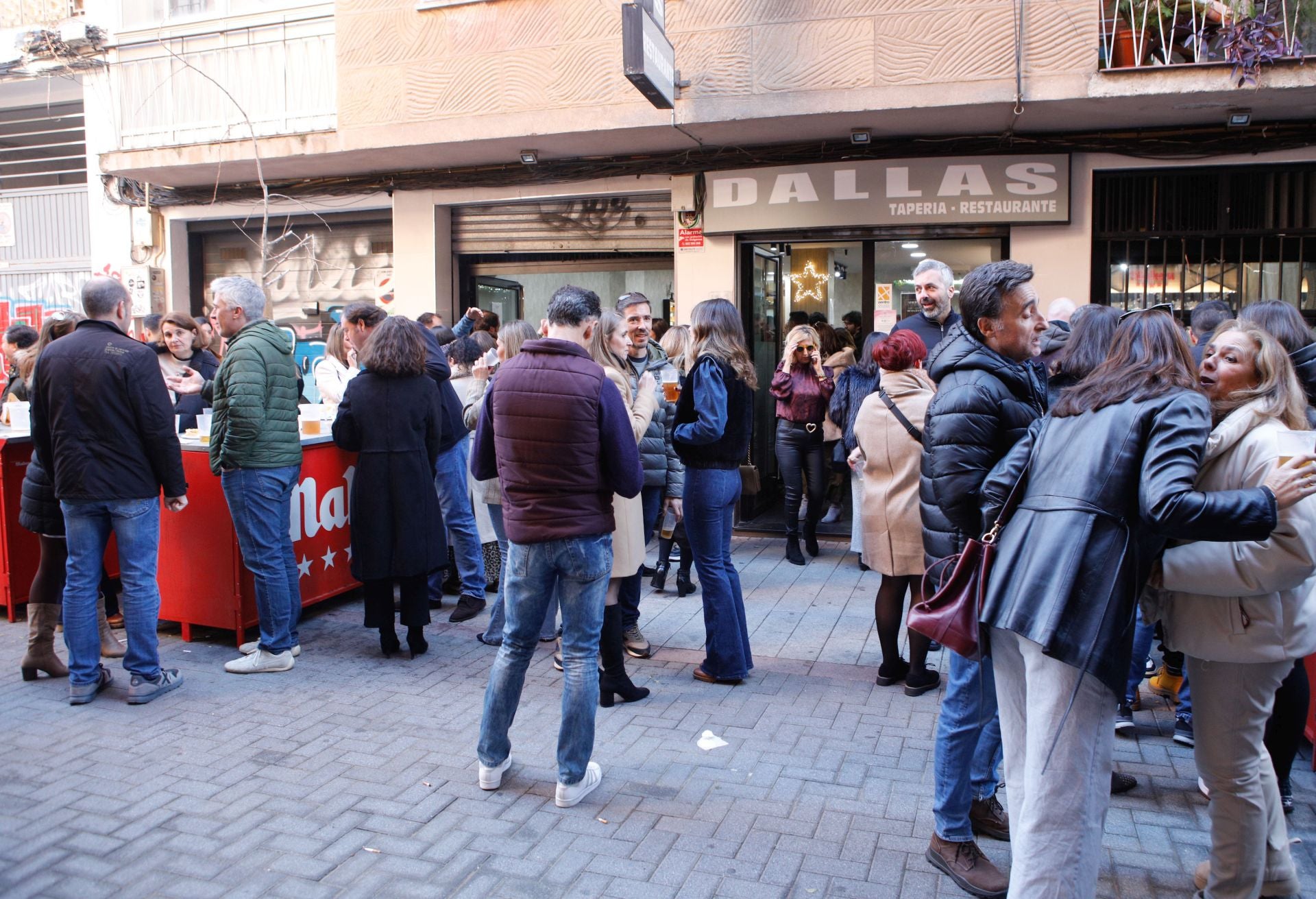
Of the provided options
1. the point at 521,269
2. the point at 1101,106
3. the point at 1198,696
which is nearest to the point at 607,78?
the point at 521,269

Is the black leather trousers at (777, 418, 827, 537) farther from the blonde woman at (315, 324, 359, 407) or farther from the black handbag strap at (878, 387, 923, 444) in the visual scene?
the blonde woman at (315, 324, 359, 407)

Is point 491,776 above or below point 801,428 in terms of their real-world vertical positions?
below

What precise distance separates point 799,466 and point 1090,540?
20.2ft

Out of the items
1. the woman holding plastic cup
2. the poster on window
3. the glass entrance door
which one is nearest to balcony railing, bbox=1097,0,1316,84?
the glass entrance door

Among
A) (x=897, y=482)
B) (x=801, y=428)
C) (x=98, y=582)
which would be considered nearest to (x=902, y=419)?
(x=897, y=482)

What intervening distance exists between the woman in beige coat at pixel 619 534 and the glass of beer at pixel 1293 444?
275 centimetres

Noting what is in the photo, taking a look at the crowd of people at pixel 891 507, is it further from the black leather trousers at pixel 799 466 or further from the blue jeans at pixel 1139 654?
the black leather trousers at pixel 799 466

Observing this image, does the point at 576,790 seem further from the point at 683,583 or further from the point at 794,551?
the point at 794,551

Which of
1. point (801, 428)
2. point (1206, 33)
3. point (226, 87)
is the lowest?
point (801, 428)

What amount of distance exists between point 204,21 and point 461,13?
3.84 metres

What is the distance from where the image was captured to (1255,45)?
719 cm

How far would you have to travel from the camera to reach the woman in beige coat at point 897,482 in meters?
5.20

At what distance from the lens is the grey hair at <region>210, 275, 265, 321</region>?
5.71 m

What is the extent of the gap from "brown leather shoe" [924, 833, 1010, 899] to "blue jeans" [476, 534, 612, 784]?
4.58 ft
